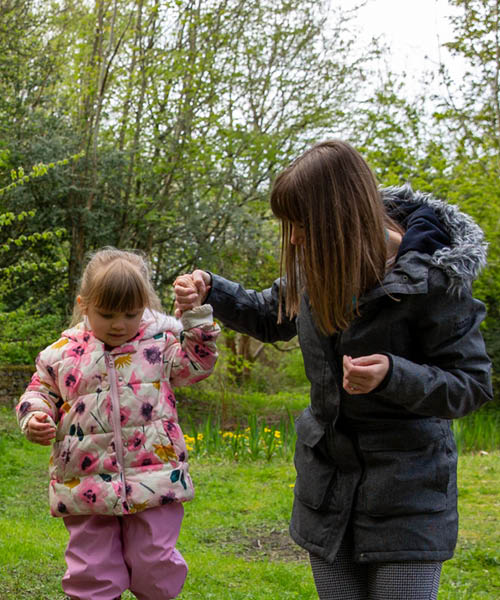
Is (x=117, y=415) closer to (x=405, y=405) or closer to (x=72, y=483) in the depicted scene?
(x=72, y=483)

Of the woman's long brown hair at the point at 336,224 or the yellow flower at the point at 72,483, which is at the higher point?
the woman's long brown hair at the point at 336,224

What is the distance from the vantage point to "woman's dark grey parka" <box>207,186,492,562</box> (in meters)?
1.70

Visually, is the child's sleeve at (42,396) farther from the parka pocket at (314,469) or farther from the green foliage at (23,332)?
the green foliage at (23,332)

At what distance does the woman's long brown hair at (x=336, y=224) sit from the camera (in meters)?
1.75

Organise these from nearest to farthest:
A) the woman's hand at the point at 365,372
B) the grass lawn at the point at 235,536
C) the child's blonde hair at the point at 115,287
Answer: the woman's hand at the point at 365,372 < the child's blonde hair at the point at 115,287 < the grass lawn at the point at 235,536

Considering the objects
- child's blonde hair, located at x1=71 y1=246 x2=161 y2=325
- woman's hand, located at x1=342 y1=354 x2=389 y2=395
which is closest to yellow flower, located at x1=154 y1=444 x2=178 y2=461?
child's blonde hair, located at x1=71 y1=246 x2=161 y2=325

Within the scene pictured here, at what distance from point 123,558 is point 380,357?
52.1 inches

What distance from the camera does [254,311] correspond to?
2248 millimetres

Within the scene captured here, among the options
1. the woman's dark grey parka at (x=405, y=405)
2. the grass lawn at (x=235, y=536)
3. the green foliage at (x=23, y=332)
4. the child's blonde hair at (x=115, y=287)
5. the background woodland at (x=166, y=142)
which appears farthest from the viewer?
the background woodland at (x=166, y=142)

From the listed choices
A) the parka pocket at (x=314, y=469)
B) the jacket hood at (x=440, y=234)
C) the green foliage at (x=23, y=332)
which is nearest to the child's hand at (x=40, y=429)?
the parka pocket at (x=314, y=469)

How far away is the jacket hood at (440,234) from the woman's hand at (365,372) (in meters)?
0.27

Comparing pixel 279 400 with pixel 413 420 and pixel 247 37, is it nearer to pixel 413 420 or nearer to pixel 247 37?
pixel 247 37

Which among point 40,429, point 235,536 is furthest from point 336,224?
point 235,536

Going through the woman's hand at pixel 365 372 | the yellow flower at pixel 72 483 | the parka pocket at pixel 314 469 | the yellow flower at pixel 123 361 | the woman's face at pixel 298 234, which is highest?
the woman's face at pixel 298 234
